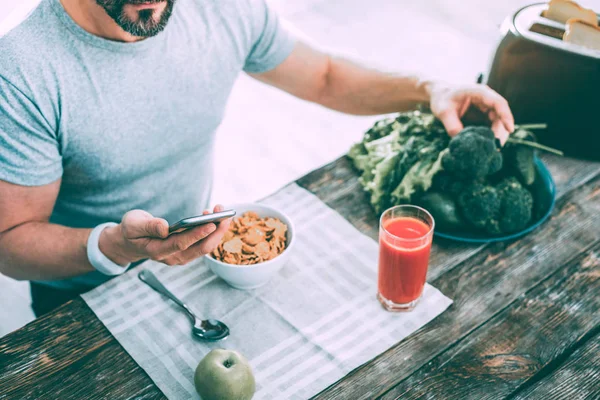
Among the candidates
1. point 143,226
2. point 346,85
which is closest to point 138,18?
point 143,226

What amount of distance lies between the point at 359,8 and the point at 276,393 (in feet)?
11.6

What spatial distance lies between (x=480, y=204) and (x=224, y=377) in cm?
65

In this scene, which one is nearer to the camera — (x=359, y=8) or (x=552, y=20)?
(x=552, y=20)


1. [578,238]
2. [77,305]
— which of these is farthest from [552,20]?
[77,305]

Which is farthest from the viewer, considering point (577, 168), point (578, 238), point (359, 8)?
point (359, 8)

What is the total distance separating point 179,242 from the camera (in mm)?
1058

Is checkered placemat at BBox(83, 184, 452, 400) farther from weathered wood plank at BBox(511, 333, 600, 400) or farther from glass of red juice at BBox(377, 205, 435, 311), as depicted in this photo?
weathered wood plank at BBox(511, 333, 600, 400)

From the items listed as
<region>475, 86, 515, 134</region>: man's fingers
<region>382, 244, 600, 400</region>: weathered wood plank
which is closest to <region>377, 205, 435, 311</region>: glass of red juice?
<region>382, 244, 600, 400</region>: weathered wood plank

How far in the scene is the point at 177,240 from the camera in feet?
3.47

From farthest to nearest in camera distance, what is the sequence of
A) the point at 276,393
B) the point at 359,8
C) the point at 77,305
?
1. the point at 359,8
2. the point at 77,305
3. the point at 276,393

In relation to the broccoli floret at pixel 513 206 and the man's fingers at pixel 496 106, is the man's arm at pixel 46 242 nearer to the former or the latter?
the broccoli floret at pixel 513 206

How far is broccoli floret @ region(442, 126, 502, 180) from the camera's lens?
127cm

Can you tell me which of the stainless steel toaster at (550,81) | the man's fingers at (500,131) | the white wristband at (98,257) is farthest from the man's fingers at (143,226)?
the stainless steel toaster at (550,81)

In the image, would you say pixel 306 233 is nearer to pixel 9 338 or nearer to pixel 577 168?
pixel 9 338
